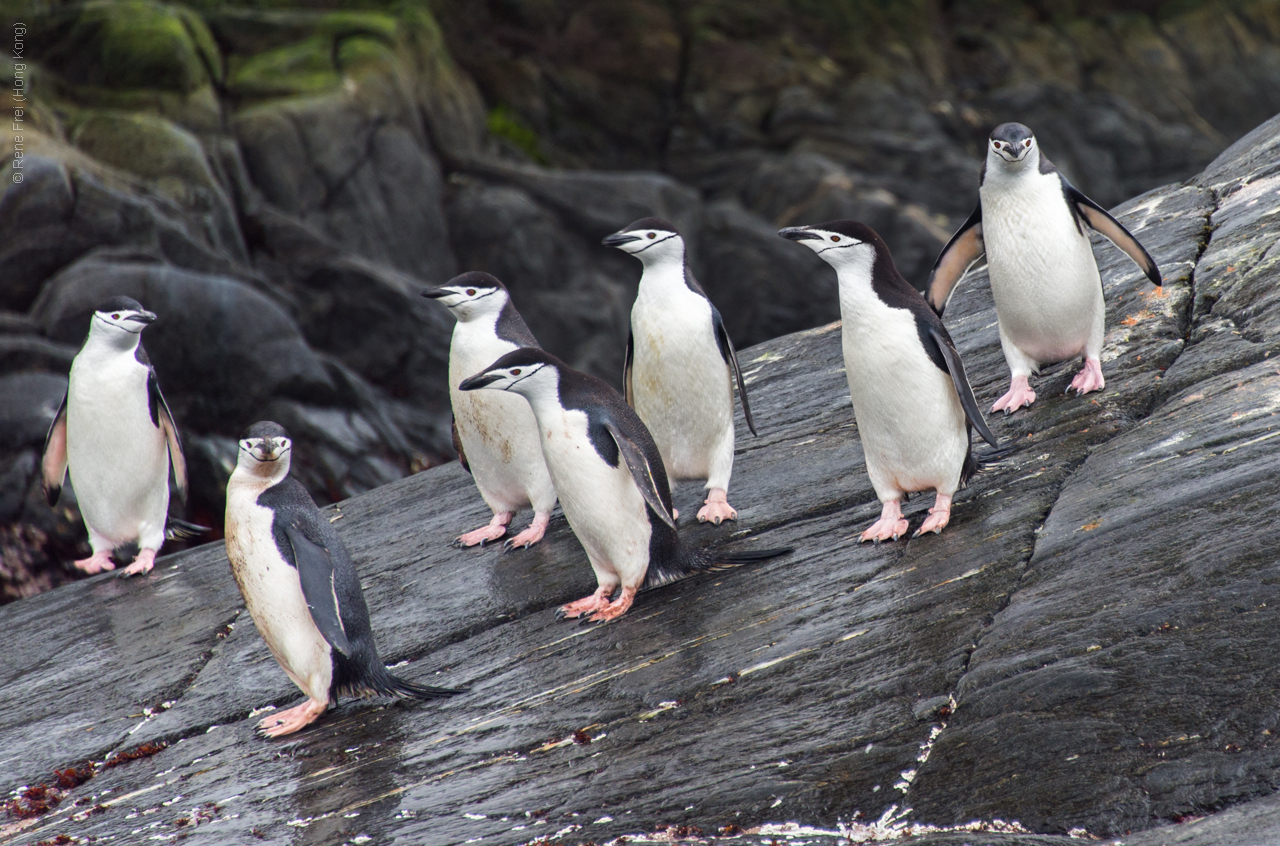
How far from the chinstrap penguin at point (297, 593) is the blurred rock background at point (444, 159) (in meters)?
5.68

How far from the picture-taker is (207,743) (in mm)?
3984

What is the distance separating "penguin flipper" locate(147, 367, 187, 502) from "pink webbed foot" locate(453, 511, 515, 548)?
2.18 meters

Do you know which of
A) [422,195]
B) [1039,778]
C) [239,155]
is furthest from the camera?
[422,195]

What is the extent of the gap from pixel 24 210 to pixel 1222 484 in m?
10.9

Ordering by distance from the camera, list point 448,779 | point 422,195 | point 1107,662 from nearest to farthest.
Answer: point 1107,662 < point 448,779 < point 422,195

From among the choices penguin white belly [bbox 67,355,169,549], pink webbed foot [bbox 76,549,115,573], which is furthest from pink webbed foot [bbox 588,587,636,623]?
pink webbed foot [bbox 76,549,115,573]

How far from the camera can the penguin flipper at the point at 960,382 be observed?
13.6ft

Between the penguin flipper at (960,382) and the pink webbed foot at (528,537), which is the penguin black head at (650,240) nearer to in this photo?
the pink webbed foot at (528,537)

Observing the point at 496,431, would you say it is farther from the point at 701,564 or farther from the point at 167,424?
the point at 167,424

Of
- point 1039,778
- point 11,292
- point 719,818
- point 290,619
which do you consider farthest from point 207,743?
point 11,292

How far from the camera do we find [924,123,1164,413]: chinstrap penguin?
16.9 feet

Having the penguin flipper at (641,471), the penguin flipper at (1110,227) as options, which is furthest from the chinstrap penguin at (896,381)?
the penguin flipper at (1110,227)

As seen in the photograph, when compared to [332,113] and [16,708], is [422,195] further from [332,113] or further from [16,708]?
[16,708]

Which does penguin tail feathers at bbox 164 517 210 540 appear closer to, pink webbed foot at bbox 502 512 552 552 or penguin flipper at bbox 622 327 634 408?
pink webbed foot at bbox 502 512 552 552
